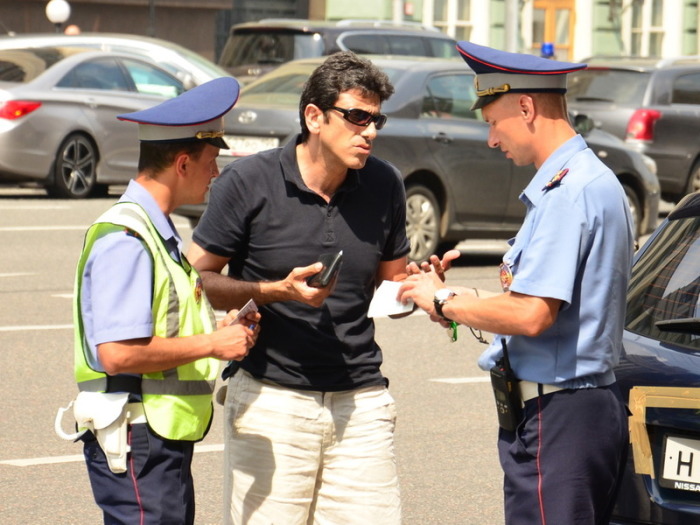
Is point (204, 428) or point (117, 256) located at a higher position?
point (117, 256)

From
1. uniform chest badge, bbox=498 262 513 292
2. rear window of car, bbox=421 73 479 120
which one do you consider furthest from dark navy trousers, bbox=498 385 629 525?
rear window of car, bbox=421 73 479 120

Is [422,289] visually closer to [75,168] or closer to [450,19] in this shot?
[75,168]

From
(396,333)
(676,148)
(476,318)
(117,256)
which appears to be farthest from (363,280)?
(676,148)

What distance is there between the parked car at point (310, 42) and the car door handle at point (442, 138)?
725cm

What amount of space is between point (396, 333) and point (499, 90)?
20.4 ft

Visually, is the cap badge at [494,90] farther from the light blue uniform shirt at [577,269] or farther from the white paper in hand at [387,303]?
the white paper in hand at [387,303]

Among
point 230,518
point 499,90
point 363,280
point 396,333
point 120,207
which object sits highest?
point 499,90

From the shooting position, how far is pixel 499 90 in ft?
12.7

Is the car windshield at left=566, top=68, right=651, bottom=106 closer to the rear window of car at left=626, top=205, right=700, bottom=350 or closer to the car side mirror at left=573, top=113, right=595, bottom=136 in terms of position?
the car side mirror at left=573, top=113, right=595, bottom=136

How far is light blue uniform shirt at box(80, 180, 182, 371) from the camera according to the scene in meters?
3.62

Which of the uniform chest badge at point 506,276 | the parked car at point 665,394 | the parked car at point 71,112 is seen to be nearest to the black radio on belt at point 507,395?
the uniform chest badge at point 506,276

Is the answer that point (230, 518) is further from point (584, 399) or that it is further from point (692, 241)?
point (692, 241)

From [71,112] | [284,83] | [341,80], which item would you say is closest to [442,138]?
[284,83]

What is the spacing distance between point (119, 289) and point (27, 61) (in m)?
14.2
